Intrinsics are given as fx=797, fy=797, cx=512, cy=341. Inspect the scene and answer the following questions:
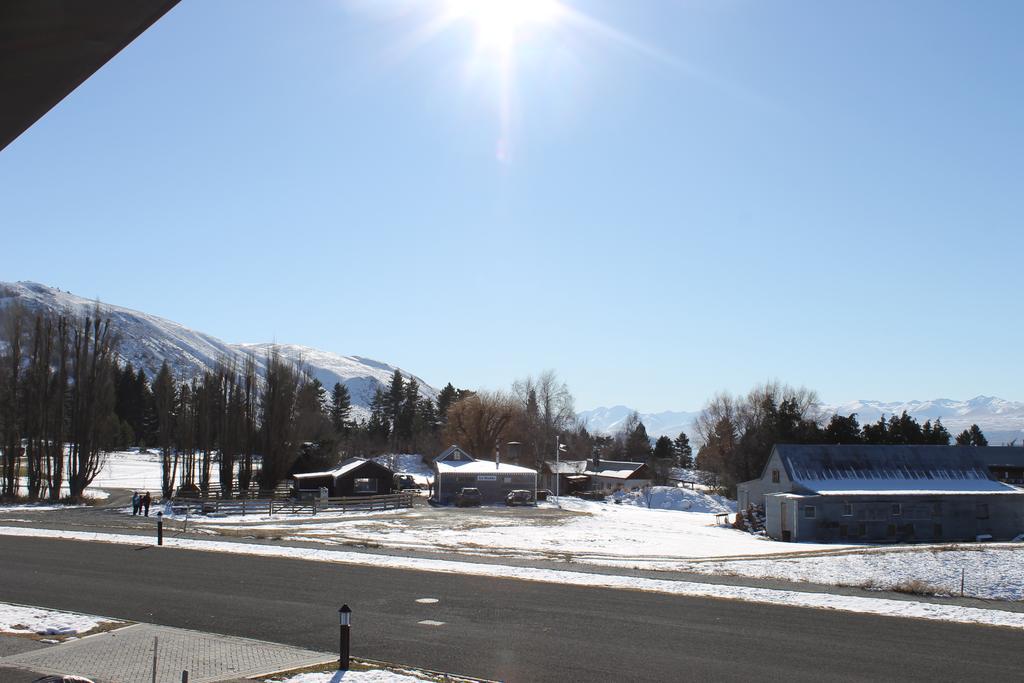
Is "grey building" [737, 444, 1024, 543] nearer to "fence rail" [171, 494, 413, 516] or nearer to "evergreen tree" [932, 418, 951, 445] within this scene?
"fence rail" [171, 494, 413, 516]

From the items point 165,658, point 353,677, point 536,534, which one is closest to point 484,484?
point 536,534

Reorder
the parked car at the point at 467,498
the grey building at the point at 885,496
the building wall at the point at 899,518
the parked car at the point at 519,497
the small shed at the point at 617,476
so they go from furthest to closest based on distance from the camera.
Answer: the small shed at the point at 617,476 → the parked car at the point at 519,497 → the parked car at the point at 467,498 → the grey building at the point at 885,496 → the building wall at the point at 899,518

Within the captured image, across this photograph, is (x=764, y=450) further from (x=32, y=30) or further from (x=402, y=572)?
(x=32, y=30)

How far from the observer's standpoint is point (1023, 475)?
90.4 metres

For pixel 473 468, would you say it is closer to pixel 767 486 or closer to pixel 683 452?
pixel 767 486

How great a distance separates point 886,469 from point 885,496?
519cm

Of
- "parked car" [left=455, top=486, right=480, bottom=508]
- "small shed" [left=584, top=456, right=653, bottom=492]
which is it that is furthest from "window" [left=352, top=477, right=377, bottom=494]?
"small shed" [left=584, top=456, right=653, bottom=492]

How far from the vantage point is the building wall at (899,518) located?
159ft

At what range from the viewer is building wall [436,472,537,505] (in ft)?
210

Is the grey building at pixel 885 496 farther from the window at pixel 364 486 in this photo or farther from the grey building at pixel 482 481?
the window at pixel 364 486

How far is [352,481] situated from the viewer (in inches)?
2480

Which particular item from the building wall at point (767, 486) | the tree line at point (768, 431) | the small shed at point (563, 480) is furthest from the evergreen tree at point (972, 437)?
the building wall at point (767, 486)

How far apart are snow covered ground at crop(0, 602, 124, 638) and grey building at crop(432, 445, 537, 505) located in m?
48.2

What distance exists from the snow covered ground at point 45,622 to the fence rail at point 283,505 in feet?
102
